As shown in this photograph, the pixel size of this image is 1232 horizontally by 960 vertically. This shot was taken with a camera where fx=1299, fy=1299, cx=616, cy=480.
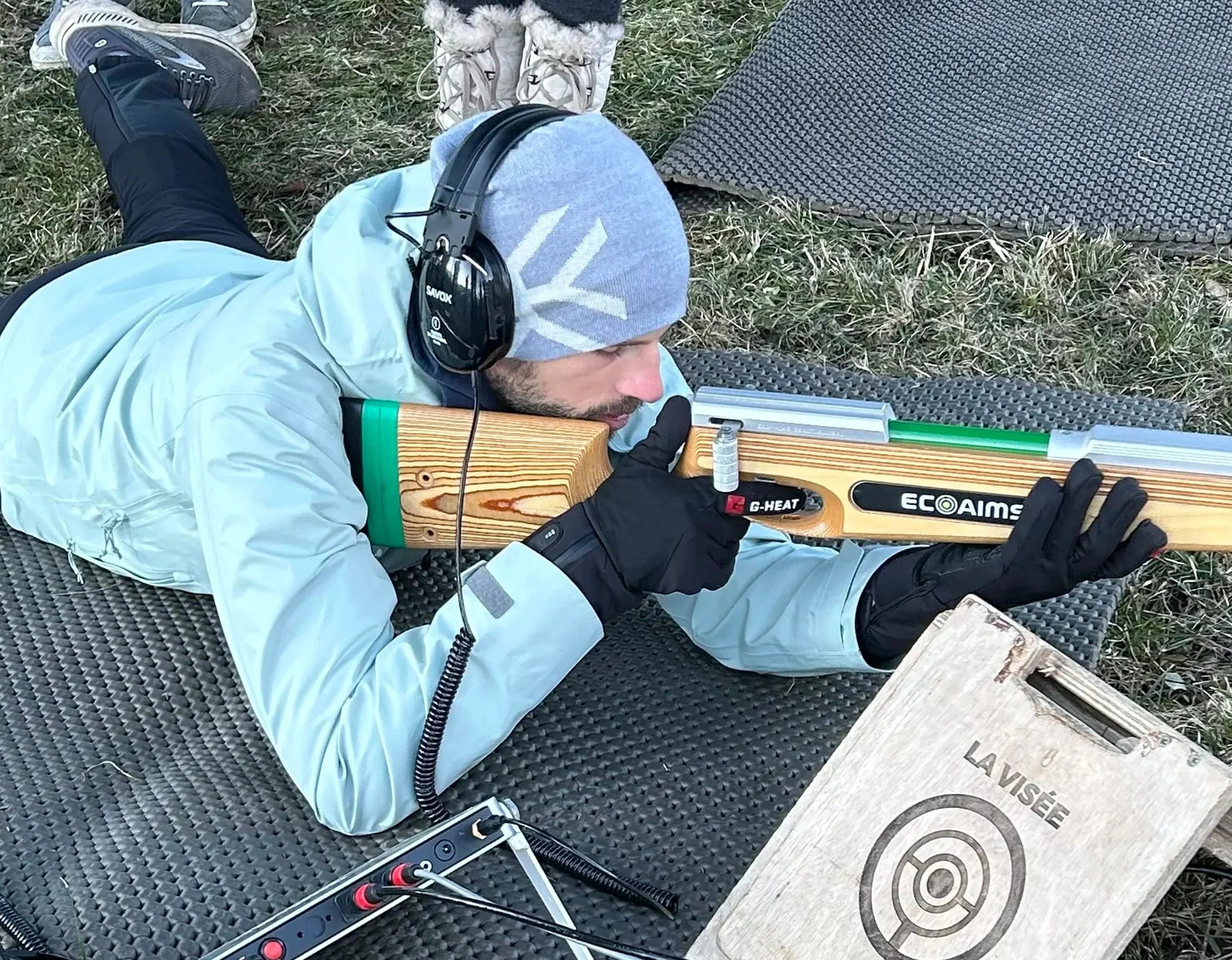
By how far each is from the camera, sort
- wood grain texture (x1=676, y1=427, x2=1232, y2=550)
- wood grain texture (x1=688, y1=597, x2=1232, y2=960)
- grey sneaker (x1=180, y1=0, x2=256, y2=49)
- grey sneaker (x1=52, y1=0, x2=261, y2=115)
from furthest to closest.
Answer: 1. grey sneaker (x1=180, y1=0, x2=256, y2=49)
2. grey sneaker (x1=52, y1=0, x2=261, y2=115)
3. wood grain texture (x1=676, y1=427, x2=1232, y2=550)
4. wood grain texture (x1=688, y1=597, x2=1232, y2=960)

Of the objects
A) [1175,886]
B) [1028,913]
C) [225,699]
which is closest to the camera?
[1028,913]

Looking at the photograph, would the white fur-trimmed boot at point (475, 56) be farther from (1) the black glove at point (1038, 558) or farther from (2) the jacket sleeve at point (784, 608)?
(1) the black glove at point (1038, 558)

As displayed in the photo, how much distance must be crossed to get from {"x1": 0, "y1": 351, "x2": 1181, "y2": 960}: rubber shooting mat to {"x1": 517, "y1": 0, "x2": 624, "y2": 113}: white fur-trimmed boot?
1.54m

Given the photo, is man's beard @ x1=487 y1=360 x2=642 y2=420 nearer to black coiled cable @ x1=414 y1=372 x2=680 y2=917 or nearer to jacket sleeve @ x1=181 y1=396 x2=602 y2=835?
black coiled cable @ x1=414 y1=372 x2=680 y2=917

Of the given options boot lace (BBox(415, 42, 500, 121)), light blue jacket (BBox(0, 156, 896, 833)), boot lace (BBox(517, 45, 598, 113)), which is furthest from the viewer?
boot lace (BBox(415, 42, 500, 121))

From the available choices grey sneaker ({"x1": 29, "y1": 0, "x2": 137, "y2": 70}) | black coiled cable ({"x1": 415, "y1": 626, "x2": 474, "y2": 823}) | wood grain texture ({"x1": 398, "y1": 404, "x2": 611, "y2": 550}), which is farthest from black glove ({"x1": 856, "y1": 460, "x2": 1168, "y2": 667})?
grey sneaker ({"x1": 29, "y1": 0, "x2": 137, "y2": 70})

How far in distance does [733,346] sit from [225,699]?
5.58ft

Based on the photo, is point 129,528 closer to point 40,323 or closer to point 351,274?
point 40,323

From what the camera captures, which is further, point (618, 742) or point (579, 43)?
point (579, 43)

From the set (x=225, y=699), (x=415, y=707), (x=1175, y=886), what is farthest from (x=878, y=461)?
(x=225, y=699)

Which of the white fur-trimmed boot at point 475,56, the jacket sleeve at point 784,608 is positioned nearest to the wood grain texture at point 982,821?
the jacket sleeve at point 784,608

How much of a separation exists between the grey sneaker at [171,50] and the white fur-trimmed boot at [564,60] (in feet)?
4.03

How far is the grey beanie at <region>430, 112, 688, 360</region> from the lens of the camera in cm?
190

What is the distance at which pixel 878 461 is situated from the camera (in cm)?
182
